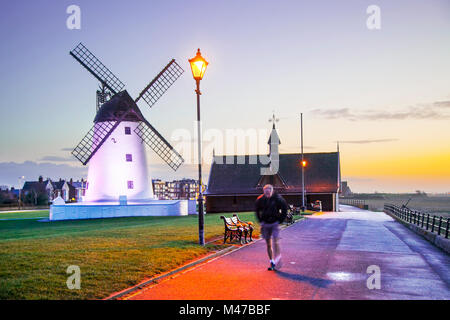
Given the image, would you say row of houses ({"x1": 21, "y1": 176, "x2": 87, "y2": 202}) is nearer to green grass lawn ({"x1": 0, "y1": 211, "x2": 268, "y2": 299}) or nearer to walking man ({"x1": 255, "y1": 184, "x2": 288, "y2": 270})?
green grass lawn ({"x1": 0, "y1": 211, "x2": 268, "y2": 299})

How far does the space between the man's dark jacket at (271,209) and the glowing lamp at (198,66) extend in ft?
21.6

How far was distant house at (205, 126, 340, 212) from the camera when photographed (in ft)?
196


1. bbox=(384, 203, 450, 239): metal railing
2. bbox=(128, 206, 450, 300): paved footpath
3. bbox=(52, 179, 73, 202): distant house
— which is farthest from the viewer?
bbox=(52, 179, 73, 202): distant house

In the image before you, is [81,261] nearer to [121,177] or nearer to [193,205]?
[121,177]

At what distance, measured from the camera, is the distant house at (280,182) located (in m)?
59.7

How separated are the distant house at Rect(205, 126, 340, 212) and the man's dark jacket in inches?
1898

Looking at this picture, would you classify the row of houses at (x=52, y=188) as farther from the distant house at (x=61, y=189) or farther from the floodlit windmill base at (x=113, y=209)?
Result: the floodlit windmill base at (x=113, y=209)

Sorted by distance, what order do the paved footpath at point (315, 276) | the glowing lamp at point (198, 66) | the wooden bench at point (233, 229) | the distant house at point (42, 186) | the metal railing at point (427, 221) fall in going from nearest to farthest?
the paved footpath at point (315, 276) → the glowing lamp at point (198, 66) → the wooden bench at point (233, 229) → the metal railing at point (427, 221) → the distant house at point (42, 186)

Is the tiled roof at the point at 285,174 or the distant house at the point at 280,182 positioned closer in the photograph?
A: the distant house at the point at 280,182
